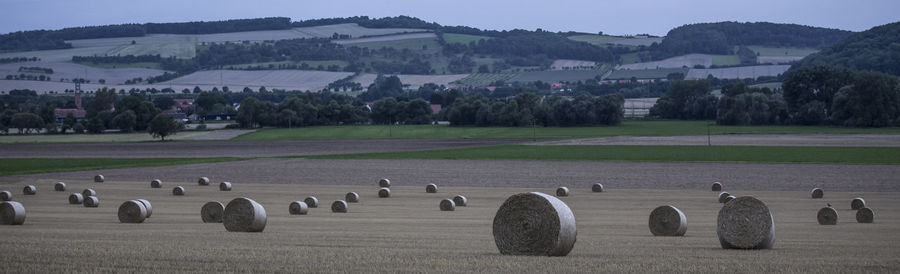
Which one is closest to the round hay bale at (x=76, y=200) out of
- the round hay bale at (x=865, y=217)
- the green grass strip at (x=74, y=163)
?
the green grass strip at (x=74, y=163)

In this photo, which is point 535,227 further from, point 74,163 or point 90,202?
point 74,163

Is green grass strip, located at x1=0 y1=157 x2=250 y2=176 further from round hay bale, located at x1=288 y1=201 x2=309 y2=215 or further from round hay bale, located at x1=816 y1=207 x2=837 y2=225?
round hay bale, located at x1=816 y1=207 x2=837 y2=225

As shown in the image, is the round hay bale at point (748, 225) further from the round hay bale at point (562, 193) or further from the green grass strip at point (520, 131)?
the green grass strip at point (520, 131)

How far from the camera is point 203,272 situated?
1384cm

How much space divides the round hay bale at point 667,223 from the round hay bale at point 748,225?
385 cm

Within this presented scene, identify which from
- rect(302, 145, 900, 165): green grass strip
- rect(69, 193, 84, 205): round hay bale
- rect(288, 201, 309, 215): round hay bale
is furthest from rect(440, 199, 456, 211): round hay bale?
rect(302, 145, 900, 165): green grass strip

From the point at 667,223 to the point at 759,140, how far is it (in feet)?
223

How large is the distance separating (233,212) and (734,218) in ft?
32.0

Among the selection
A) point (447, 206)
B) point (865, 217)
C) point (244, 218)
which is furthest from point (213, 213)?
point (865, 217)

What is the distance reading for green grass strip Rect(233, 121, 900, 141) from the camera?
103m

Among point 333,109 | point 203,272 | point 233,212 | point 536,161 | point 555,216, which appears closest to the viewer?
point 203,272

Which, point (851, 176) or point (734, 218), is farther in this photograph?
point (851, 176)

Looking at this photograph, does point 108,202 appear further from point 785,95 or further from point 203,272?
point 785,95

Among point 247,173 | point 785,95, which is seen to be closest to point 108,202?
point 247,173
